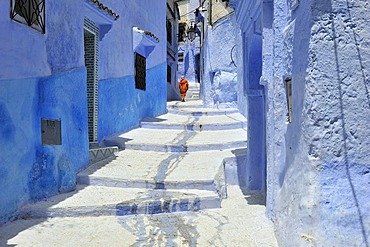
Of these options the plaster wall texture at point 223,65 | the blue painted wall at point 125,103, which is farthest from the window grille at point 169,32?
the blue painted wall at point 125,103

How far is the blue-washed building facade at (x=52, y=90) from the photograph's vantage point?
153 inches

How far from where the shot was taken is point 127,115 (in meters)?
8.62

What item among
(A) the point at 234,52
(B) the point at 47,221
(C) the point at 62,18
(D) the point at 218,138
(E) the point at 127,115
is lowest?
(B) the point at 47,221

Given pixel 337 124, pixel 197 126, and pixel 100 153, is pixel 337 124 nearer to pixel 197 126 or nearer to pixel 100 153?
pixel 100 153

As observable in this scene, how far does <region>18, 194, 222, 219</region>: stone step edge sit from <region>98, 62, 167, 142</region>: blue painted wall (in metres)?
2.86

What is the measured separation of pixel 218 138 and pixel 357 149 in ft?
18.4

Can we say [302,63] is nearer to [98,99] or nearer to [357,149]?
[357,149]

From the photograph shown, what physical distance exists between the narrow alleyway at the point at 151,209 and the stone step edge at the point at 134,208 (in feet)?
0.04

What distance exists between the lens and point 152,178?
5.42 metres

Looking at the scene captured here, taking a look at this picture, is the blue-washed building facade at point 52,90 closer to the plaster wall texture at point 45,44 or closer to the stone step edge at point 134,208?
the plaster wall texture at point 45,44

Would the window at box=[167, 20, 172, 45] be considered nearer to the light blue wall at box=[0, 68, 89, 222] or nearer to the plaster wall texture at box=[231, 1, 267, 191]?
the plaster wall texture at box=[231, 1, 267, 191]

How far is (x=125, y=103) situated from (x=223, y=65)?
235 inches

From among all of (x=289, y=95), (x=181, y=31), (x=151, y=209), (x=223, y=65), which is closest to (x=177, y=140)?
(x=151, y=209)

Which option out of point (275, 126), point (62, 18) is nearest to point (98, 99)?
point (62, 18)
